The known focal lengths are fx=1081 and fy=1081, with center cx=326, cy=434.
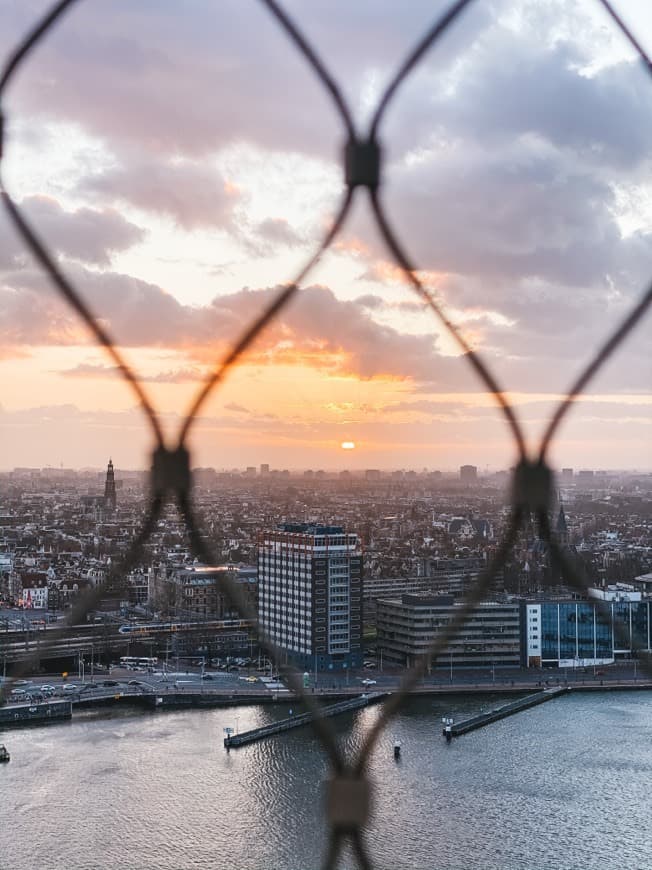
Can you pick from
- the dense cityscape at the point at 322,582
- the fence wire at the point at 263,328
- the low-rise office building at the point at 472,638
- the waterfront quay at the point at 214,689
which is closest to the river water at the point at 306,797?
the waterfront quay at the point at 214,689

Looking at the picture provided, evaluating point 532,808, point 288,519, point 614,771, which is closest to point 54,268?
point 532,808

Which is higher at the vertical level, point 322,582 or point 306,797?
point 322,582

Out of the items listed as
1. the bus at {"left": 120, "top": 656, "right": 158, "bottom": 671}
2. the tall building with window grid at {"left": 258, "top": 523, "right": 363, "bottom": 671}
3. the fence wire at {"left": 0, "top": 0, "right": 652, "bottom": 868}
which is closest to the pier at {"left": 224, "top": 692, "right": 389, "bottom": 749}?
the tall building with window grid at {"left": 258, "top": 523, "right": 363, "bottom": 671}

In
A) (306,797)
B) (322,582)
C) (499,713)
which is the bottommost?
(306,797)

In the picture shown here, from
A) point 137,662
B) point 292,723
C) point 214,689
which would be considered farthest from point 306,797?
point 137,662

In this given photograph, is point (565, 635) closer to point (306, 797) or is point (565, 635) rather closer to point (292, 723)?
point (292, 723)

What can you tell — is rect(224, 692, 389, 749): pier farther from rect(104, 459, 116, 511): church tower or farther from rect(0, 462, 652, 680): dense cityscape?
rect(104, 459, 116, 511): church tower
